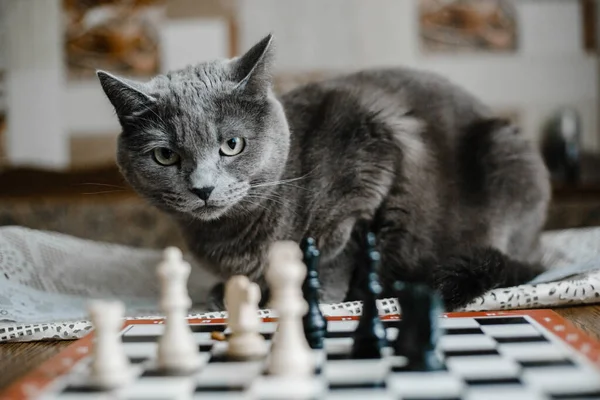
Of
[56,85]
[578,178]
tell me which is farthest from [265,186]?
[56,85]

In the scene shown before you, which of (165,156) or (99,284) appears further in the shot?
(99,284)

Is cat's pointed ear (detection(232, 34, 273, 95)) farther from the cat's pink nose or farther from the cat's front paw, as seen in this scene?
the cat's front paw

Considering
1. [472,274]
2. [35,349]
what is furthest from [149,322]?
[472,274]

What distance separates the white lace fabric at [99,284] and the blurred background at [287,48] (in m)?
1.41

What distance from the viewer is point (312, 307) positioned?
3.48ft

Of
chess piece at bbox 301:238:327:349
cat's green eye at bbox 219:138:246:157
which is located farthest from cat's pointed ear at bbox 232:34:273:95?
chess piece at bbox 301:238:327:349

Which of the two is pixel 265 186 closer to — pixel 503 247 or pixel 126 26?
pixel 503 247

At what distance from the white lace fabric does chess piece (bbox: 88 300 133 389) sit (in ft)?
1.24

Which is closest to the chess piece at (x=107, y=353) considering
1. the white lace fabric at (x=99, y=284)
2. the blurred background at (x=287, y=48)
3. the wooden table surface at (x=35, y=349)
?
the wooden table surface at (x=35, y=349)

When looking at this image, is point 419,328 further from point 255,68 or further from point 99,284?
point 99,284

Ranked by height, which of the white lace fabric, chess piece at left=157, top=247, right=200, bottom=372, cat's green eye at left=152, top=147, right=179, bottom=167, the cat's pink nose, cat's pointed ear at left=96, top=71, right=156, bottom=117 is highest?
cat's pointed ear at left=96, top=71, right=156, bottom=117

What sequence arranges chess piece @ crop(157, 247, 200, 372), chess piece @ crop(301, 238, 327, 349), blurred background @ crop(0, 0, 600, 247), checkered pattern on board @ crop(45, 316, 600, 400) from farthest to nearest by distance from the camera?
blurred background @ crop(0, 0, 600, 247)
chess piece @ crop(301, 238, 327, 349)
chess piece @ crop(157, 247, 200, 372)
checkered pattern on board @ crop(45, 316, 600, 400)

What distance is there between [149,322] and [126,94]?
47cm

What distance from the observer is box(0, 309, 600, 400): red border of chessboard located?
0.83m
